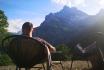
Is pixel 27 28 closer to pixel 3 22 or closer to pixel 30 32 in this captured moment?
pixel 30 32

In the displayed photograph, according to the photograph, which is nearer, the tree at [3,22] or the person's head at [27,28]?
the person's head at [27,28]

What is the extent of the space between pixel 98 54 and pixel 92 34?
33cm

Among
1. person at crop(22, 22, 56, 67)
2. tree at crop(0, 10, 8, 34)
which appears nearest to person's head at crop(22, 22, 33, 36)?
person at crop(22, 22, 56, 67)

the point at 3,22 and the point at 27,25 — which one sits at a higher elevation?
the point at 3,22

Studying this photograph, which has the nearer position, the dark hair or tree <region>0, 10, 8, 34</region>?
the dark hair

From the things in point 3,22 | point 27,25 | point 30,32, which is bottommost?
point 30,32

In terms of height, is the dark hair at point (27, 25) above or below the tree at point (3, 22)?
below

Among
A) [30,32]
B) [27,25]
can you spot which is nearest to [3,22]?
[30,32]

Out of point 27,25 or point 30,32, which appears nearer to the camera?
→ point 27,25

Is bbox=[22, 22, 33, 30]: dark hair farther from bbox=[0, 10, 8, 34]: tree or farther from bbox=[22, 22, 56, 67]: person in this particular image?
bbox=[0, 10, 8, 34]: tree

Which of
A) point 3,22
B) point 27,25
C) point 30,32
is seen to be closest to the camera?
point 27,25

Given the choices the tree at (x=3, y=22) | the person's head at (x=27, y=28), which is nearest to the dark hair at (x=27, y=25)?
the person's head at (x=27, y=28)

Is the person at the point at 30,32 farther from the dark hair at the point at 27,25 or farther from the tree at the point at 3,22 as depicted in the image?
the tree at the point at 3,22

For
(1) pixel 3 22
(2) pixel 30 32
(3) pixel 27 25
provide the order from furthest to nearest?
(1) pixel 3 22, (2) pixel 30 32, (3) pixel 27 25
